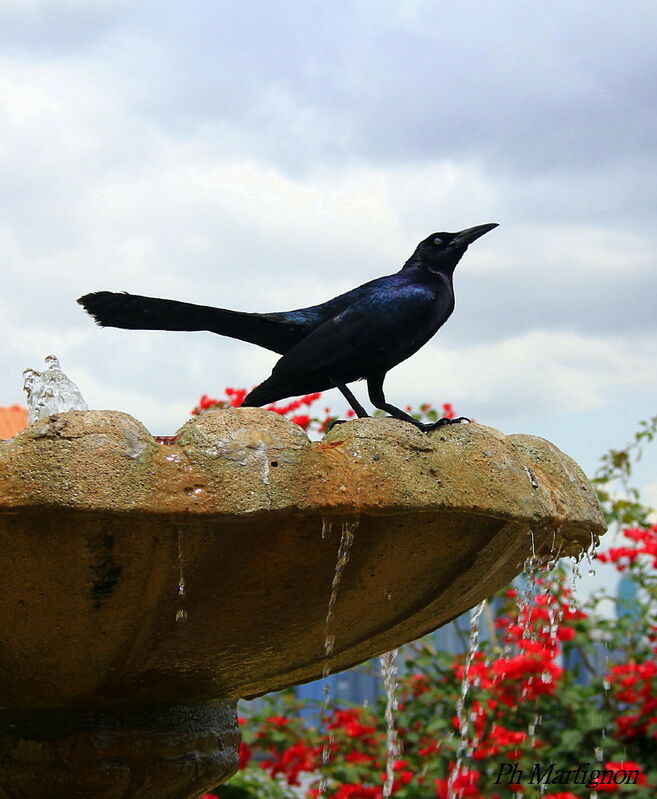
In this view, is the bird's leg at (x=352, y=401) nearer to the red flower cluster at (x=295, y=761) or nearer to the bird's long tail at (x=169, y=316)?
the bird's long tail at (x=169, y=316)

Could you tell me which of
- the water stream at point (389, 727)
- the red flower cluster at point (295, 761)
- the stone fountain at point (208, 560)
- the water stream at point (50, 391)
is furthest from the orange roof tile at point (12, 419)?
the stone fountain at point (208, 560)

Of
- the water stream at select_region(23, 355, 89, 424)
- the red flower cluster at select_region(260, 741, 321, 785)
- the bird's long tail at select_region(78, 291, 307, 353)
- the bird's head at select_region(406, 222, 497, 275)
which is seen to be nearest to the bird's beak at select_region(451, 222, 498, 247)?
the bird's head at select_region(406, 222, 497, 275)

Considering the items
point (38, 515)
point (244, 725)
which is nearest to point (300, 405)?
point (244, 725)

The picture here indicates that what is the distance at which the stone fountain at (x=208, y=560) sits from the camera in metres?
2.12

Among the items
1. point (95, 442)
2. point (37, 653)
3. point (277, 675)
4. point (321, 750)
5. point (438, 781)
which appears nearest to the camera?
point (95, 442)

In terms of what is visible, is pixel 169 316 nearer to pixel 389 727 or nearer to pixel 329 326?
pixel 329 326

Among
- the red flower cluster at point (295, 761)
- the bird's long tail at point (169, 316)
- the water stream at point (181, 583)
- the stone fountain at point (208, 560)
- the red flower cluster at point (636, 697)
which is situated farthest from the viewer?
the red flower cluster at point (295, 761)

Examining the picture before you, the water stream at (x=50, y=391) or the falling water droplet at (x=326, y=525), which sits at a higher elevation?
the water stream at (x=50, y=391)

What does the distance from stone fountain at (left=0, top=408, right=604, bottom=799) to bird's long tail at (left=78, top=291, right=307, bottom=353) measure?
824 mm

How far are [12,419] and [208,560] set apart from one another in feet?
21.3

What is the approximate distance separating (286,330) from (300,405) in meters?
2.75

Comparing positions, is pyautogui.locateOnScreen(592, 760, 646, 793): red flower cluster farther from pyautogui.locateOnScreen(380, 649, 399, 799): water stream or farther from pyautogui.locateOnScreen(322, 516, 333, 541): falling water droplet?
pyautogui.locateOnScreen(322, 516, 333, 541): falling water droplet

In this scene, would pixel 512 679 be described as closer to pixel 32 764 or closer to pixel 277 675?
pixel 277 675

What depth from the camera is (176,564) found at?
2275 millimetres
